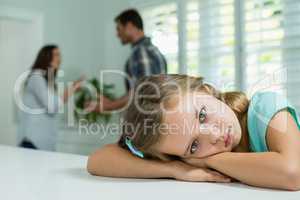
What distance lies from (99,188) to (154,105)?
199 mm

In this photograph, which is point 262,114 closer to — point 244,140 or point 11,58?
point 244,140

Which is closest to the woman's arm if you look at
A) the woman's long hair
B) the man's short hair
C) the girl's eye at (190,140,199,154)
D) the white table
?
the woman's long hair

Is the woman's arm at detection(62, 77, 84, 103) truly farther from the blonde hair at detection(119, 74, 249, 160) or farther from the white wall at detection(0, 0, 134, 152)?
the blonde hair at detection(119, 74, 249, 160)

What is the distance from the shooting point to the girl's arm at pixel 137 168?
30.8 inches

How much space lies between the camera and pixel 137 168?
83cm

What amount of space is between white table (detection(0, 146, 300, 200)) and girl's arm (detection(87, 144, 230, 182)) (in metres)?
0.02

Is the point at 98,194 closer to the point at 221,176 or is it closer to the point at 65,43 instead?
the point at 221,176

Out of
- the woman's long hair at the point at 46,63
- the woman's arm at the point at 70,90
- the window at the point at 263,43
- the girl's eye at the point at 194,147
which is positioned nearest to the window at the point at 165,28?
the window at the point at 263,43

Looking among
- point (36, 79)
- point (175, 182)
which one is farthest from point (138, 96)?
point (36, 79)

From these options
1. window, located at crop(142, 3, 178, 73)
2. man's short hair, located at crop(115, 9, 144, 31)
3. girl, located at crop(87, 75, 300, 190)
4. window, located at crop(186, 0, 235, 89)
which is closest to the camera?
girl, located at crop(87, 75, 300, 190)

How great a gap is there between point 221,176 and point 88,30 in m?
3.22

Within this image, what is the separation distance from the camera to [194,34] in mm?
3023

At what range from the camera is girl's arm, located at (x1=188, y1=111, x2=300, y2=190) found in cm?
67

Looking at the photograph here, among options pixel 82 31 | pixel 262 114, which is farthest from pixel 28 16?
pixel 262 114
